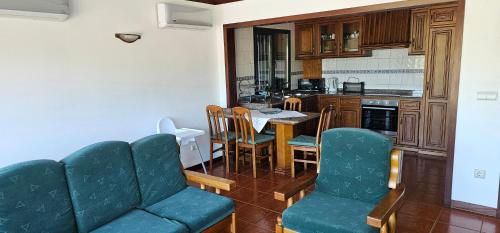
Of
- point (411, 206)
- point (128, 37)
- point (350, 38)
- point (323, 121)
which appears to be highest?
point (350, 38)

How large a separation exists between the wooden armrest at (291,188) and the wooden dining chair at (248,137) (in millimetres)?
1653

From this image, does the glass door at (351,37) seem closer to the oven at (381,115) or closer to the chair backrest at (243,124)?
the oven at (381,115)

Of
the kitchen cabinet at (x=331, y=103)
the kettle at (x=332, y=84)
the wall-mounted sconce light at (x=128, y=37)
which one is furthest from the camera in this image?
the kettle at (x=332, y=84)

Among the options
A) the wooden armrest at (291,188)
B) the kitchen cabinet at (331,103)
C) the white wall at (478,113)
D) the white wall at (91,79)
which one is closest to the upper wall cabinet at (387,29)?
the kitchen cabinet at (331,103)

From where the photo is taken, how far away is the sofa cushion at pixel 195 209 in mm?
2328

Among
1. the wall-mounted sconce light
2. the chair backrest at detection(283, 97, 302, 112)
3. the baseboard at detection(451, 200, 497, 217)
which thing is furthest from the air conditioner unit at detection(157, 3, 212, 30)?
the baseboard at detection(451, 200, 497, 217)

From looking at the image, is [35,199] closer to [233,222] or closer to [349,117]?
[233,222]

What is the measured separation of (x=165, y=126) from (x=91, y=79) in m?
1.10

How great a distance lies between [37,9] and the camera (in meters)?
2.89

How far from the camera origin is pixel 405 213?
10.5 ft

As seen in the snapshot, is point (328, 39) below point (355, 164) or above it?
above

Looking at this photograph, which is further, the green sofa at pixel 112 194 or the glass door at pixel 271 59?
the glass door at pixel 271 59

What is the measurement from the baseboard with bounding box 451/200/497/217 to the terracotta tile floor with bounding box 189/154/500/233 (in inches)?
2.4

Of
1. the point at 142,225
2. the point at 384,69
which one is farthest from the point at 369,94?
the point at 142,225
